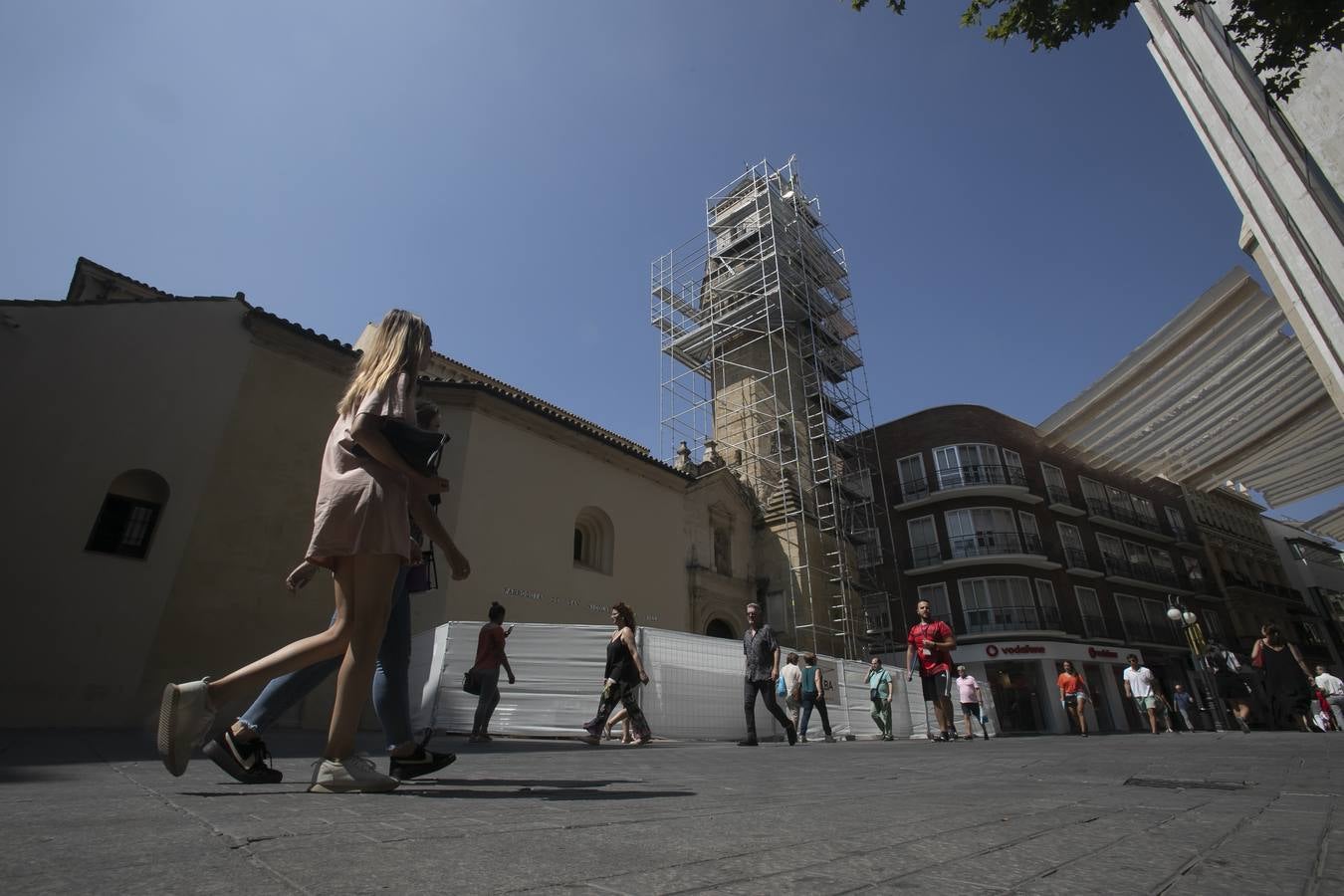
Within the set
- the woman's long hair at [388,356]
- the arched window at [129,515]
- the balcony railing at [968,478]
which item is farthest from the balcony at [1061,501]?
the woman's long hair at [388,356]

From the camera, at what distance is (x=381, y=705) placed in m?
3.41

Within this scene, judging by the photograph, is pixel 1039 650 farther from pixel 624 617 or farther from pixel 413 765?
pixel 413 765

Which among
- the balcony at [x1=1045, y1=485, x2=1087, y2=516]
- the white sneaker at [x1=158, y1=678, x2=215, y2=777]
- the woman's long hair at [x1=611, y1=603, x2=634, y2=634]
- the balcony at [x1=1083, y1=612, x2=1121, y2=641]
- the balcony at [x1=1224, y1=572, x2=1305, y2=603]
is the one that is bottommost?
the white sneaker at [x1=158, y1=678, x2=215, y2=777]

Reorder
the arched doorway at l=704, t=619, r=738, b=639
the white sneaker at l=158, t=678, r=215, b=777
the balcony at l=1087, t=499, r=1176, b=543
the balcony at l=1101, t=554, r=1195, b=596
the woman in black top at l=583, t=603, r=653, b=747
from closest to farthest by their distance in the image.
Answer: the white sneaker at l=158, t=678, r=215, b=777 < the woman in black top at l=583, t=603, r=653, b=747 < the arched doorway at l=704, t=619, r=738, b=639 < the balcony at l=1101, t=554, r=1195, b=596 < the balcony at l=1087, t=499, r=1176, b=543

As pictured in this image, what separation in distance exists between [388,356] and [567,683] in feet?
26.8

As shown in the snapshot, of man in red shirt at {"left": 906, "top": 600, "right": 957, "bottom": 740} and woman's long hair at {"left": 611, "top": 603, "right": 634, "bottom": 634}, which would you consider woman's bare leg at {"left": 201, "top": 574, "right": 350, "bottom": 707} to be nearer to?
woman's long hair at {"left": 611, "top": 603, "right": 634, "bottom": 634}

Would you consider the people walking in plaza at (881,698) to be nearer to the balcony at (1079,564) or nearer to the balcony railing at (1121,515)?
the balcony at (1079,564)

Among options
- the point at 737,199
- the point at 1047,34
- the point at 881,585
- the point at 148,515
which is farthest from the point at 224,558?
the point at 737,199

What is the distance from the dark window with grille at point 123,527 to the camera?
10703 mm

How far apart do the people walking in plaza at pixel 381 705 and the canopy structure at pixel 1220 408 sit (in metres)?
21.5

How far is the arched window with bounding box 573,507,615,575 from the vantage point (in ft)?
58.5

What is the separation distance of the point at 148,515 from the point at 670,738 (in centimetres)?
959

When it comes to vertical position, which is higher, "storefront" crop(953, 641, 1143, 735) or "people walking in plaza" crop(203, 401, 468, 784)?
"storefront" crop(953, 641, 1143, 735)

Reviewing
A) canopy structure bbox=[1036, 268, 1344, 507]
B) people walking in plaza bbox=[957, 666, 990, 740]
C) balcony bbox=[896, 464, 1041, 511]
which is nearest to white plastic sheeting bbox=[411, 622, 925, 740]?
people walking in plaza bbox=[957, 666, 990, 740]
